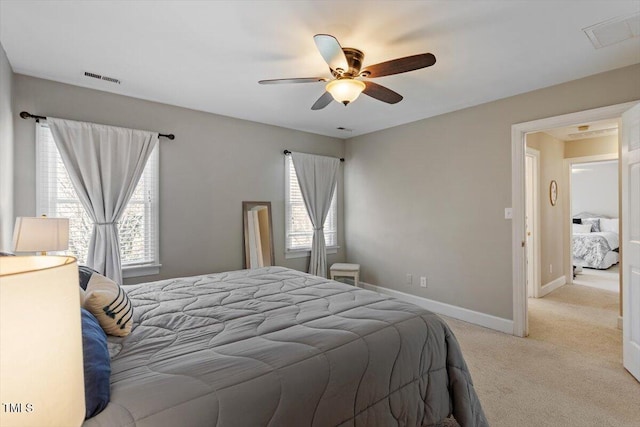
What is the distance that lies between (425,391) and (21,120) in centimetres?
383

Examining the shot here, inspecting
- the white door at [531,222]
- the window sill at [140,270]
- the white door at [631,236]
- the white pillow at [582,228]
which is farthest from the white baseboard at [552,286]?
the window sill at [140,270]

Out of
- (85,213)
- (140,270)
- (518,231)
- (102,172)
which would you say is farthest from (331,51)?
(140,270)

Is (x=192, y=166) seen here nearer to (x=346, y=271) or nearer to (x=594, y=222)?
(x=346, y=271)

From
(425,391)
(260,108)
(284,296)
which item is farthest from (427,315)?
(260,108)

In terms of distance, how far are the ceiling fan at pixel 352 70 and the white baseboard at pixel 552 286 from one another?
4131 mm

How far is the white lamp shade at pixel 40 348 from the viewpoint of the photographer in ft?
1.62

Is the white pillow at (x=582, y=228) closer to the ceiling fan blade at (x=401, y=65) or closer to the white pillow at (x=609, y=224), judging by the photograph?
the white pillow at (x=609, y=224)

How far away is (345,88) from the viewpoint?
2297mm

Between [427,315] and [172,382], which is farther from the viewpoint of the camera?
[427,315]

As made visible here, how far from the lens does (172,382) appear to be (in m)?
1.12

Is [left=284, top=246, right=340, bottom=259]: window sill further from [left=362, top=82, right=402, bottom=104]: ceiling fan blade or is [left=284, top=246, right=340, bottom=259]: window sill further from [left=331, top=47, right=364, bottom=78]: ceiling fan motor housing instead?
[left=331, top=47, right=364, bottom=78]: ceiling fan motor housing

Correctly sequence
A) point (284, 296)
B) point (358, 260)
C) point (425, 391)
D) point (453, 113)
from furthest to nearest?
point (358, 260) → point (453, 113) → point (284, 296) → point (425, 391)

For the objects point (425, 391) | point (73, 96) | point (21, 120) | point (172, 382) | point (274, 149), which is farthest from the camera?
point (274, 149)

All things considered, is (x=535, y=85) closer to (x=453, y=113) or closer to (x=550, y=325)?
(x=453, y=113)
